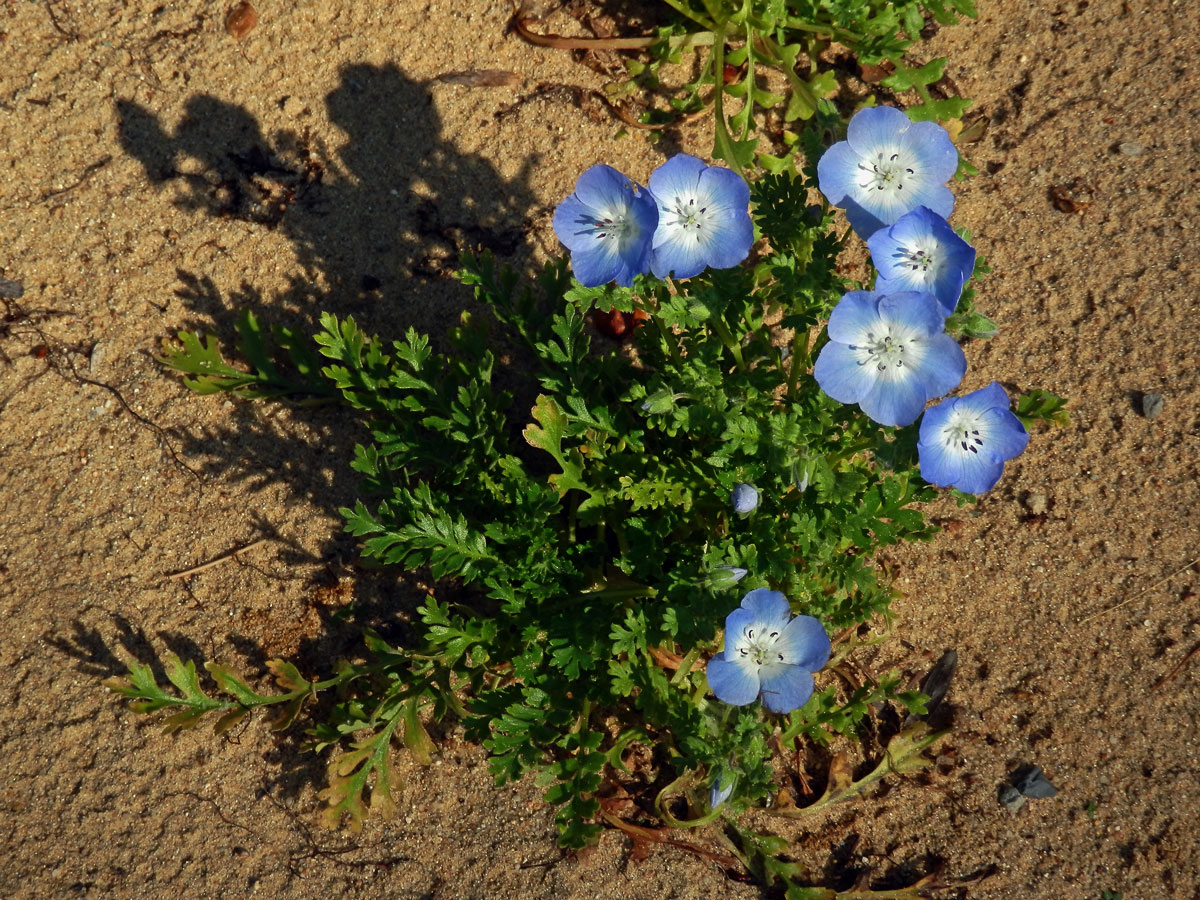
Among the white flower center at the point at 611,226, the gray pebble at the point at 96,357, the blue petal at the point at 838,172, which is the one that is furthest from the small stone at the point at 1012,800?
the gray pebble at the point at 96,357

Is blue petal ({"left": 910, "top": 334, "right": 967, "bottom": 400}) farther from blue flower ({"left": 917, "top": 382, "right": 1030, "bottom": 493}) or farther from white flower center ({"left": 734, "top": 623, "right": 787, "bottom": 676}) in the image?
white flower center ({"left": 734, "top": 623, "right": 787, "bottom": 676})

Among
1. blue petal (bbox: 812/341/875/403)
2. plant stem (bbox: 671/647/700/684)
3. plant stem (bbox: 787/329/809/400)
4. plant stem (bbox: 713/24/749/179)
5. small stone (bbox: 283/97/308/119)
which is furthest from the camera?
small stone (bbox: 283/97/308/119)

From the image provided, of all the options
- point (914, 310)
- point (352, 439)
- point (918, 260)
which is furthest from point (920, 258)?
point (352, 439)

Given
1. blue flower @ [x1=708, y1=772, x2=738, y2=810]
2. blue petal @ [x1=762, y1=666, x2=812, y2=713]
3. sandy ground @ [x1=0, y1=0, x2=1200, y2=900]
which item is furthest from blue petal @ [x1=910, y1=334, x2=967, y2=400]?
sandy ground @ [x1=0, y1=0, x2=1200, y2=900]

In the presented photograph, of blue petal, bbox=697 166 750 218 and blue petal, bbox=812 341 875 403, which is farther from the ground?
blue petal, bbox=697 166 750 218

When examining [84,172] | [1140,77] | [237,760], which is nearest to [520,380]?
[237,760]
